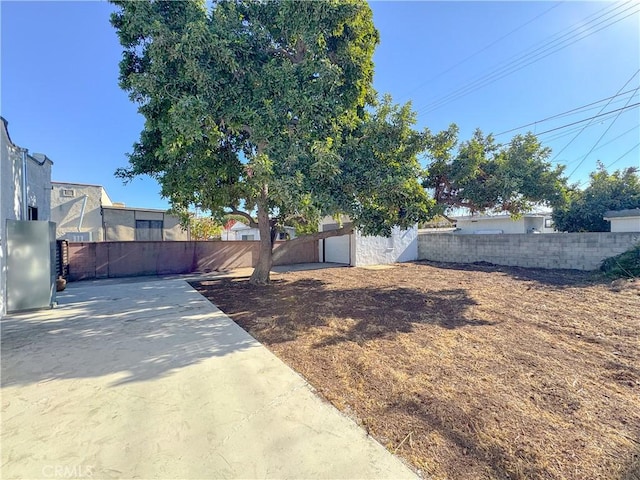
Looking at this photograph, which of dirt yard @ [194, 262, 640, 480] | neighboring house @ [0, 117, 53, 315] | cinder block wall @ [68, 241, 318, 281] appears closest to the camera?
dirt yard @ [194, 262, 640, 480]

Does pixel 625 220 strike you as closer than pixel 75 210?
Yes

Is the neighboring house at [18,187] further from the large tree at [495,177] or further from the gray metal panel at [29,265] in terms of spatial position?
the large tree at [495,177]

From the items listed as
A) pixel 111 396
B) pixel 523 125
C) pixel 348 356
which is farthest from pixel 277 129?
pixel 523 125

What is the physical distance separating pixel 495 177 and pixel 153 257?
12659 millimetres

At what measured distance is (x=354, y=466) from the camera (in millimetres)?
1709

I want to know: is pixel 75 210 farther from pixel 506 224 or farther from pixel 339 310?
pixel 506 224

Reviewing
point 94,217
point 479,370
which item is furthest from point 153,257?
point 479,370

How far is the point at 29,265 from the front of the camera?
5129mm

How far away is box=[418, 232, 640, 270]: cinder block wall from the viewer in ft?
29.3

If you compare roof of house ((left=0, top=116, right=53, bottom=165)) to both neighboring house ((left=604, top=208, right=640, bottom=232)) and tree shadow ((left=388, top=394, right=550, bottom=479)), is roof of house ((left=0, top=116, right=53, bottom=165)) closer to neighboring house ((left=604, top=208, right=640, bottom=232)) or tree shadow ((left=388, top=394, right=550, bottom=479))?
tree shadow ((left=388, top=394, right=550, bottom=479))

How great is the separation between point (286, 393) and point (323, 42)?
680cm

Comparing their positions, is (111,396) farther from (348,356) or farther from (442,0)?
(442,0)

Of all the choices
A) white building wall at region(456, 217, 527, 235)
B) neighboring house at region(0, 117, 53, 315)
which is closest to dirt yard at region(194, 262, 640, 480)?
neighboring house at region(0, 117, 53, 315)

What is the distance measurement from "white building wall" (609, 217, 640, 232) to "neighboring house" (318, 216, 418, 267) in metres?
7.98
